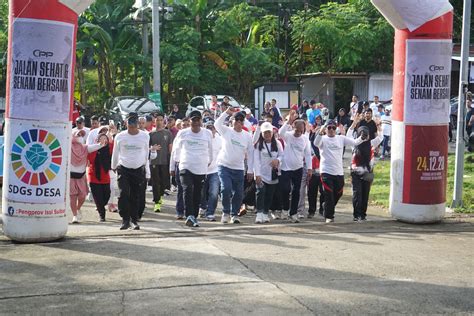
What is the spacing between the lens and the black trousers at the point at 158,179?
45.0 ft

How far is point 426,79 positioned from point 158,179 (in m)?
5.42

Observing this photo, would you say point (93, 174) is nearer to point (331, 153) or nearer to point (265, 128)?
point (265, 128)

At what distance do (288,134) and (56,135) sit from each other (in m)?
4.23

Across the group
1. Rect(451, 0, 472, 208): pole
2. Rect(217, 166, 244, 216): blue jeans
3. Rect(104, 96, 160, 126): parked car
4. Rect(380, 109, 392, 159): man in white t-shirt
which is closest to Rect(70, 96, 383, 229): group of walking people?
Rect(217, 166, 244, 216): blue jeans

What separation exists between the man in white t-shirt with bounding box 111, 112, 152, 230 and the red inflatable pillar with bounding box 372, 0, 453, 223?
4060 mm

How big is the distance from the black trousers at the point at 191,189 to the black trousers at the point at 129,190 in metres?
0.72

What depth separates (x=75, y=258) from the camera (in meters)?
8.83

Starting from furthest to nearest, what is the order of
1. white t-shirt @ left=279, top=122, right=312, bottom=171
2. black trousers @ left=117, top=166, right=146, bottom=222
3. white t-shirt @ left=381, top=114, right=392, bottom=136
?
white t-shirt @ left=381, top=114, right=392, bottom=136 → white t-shirt @ left=279, top=122, right=312, bottom=171 → black trousers @ left=117, top=166, right=146, bottom=222

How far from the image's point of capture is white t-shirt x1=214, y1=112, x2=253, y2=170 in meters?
11.8

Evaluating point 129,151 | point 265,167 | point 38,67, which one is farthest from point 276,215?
point 38,67

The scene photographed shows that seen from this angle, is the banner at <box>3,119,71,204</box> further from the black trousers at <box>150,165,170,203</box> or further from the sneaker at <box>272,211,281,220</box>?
the sneaker at <box>272,211,281,220</box>

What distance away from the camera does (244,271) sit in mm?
8125

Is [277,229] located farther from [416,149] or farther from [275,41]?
[275,41]

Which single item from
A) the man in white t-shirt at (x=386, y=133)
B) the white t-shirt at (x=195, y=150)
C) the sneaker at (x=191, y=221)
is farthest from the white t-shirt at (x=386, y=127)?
the sneaker at (x=191, y=221)
